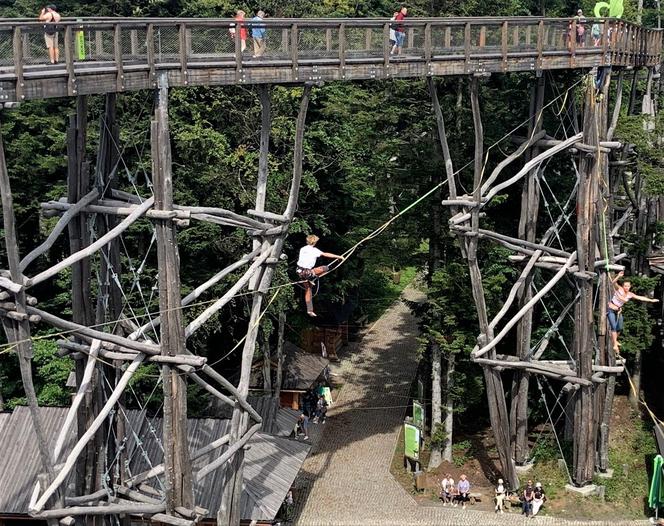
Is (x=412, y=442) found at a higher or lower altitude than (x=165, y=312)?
lower

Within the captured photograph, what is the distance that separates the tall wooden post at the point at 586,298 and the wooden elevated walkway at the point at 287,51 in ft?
5.82

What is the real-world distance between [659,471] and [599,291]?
16.3 ft

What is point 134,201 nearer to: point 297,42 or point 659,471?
point 297,42

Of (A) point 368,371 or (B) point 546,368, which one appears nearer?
(B) point 546,368

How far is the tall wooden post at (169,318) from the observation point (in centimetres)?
1476

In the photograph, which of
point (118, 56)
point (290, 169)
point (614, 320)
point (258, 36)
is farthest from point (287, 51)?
point (290, 169)

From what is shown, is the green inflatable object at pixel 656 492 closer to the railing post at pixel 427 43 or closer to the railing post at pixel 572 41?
the railing post at pixel 572 41

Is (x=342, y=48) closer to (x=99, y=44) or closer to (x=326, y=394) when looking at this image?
(x=99, y=44)

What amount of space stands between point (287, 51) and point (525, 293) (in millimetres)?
10216

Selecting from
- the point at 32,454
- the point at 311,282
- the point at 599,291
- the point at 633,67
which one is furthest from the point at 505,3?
the point at 32,454

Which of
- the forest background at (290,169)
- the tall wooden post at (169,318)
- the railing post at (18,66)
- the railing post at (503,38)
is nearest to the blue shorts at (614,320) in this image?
the forest background at (290,169)

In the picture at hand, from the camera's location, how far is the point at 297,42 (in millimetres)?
16750

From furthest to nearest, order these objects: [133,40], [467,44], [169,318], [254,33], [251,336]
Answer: [467,44] → [251,336] → [254,33] → [169,318] → [133,40]

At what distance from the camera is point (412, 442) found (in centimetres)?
2480
